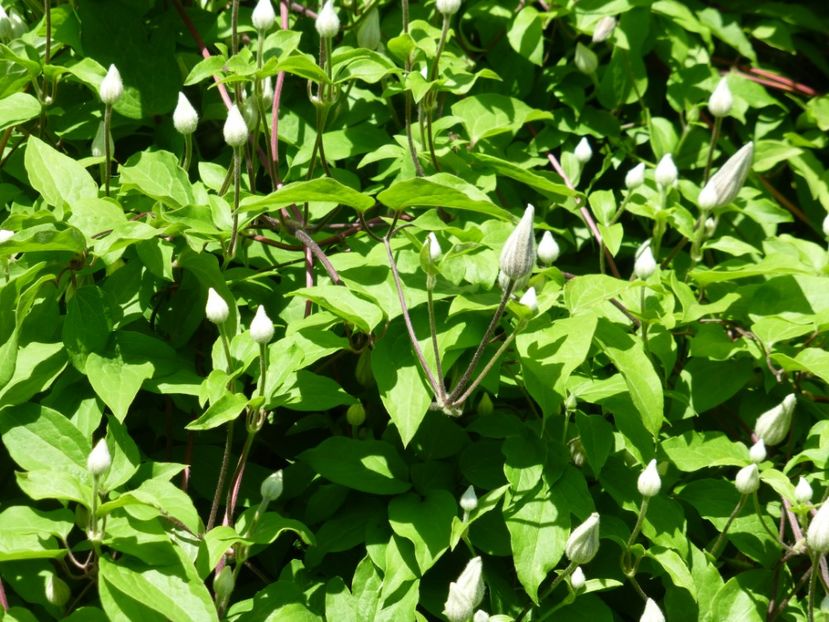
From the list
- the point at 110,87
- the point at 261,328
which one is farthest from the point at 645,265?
the point at 110,87

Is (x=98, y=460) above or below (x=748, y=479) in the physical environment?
above

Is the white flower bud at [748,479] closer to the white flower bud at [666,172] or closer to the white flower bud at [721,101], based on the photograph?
the white flower bud at [666,172]

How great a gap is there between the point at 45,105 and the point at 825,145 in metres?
1.68

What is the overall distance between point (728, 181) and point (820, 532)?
1.89 ft

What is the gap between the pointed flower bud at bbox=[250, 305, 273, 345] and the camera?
4.13ft

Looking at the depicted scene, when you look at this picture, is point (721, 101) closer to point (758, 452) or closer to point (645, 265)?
point (645, 265)

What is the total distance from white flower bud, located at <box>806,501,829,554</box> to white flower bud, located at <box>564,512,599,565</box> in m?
0.28

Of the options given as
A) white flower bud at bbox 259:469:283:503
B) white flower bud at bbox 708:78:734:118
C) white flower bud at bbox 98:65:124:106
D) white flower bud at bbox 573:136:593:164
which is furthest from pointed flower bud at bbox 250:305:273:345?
white flower bud at bbox 708:78:734:118

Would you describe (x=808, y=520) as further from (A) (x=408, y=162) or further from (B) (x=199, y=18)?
(B) (x=199, y=18)

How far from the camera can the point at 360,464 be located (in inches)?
56.5

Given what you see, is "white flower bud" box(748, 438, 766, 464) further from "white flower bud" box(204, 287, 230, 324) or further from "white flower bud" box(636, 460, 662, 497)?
"white flower bud" box(204, 287, 230, 324)

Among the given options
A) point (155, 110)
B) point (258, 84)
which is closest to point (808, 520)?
point (258, 84)

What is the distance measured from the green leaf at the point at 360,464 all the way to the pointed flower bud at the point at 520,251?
0.40m

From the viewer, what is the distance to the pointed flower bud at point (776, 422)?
1468mm
